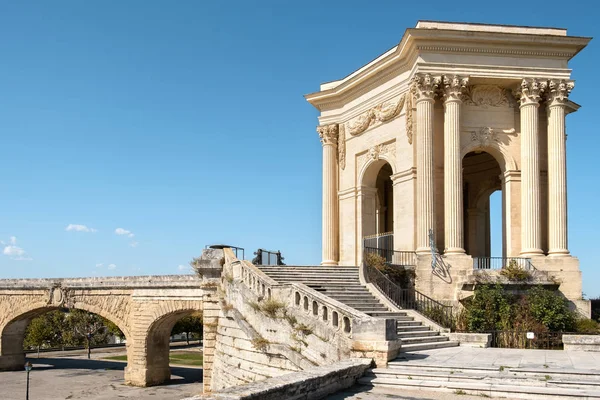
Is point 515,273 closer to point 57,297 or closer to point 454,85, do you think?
point 454,85

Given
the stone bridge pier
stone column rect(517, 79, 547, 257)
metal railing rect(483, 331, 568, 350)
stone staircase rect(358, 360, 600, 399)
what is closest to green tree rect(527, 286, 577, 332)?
metal railing rect(483, 331, 568, 350)

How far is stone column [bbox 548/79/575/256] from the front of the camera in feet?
74.5

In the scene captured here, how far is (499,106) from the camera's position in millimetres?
24016

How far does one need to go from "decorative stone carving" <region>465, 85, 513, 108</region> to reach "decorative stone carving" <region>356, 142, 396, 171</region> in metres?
3.62

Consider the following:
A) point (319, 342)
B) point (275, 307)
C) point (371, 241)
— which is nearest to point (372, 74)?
point (371, 241)

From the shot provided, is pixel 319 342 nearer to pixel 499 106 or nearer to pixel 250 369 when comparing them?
pixel 250 369

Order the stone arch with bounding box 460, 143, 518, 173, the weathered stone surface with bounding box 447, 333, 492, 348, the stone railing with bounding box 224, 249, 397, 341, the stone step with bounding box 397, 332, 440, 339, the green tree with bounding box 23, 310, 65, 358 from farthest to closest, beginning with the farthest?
1. the green tree with bounding box 23, 310, 65, 358
2. the stone arch with bounding box 460, 143, 518, 173
3. the weathered stone surface with bounding box 447, 333, 492, 348
4. the stone step with bounding box 397, 332, 440, 339
5. the stone railing with bounding box 224, 249, 397, 341

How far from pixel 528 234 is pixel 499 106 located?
5.08 metres

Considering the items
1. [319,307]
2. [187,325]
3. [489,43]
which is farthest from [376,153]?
[187,325]

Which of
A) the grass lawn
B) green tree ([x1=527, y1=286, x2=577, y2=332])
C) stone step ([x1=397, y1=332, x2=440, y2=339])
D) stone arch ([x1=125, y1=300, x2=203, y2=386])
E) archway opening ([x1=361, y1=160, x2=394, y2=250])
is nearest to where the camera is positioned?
stone step ([x1=397, y1=332, x2=440, y2=339])

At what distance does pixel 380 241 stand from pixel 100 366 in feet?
87.4

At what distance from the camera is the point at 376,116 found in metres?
26.6

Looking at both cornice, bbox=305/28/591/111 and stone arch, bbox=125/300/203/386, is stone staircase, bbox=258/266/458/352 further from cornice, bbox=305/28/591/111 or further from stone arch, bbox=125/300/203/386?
stone arch, bbox=125/300/203/386

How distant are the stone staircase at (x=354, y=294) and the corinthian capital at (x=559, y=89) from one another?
392 inches
